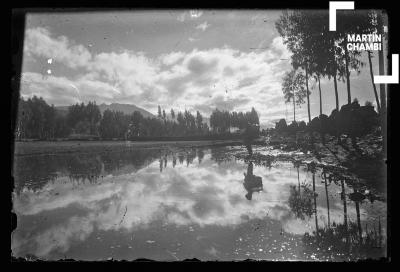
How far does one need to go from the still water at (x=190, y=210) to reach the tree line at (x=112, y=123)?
20.7 inches

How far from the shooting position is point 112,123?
5.06m

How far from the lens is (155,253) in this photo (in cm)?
397

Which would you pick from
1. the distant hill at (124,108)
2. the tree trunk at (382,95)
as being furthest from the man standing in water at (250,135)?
the tree trunk at (382,95)

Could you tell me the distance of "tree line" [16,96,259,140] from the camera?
454 cm

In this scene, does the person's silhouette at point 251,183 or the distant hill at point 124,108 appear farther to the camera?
the distant hill at point 124,108

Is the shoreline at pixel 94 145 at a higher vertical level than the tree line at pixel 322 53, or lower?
lower

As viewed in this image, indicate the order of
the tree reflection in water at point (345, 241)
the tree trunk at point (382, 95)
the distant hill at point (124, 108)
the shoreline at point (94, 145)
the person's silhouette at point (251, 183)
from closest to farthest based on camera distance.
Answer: the tree reflection in water at point (345, 241) < the tree trunk at point (382, 95) < the person's silhouette at point (251, 183) < the shoreline at point (94, 145) < the distant hill at point (124, 108)

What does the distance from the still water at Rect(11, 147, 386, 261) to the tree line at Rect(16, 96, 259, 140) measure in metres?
0.53

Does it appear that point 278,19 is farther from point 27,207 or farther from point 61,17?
point 27,207

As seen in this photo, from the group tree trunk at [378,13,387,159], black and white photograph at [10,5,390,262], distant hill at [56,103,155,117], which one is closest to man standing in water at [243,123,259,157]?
black and white photograph at [10,5,390,262]

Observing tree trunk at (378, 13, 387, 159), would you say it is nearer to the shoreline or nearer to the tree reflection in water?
the tree reflection in water

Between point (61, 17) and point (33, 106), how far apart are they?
1.78 metres

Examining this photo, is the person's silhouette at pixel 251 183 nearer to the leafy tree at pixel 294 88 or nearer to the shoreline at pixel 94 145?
the shoreline at pixel 94 145

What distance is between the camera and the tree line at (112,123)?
179 inches
